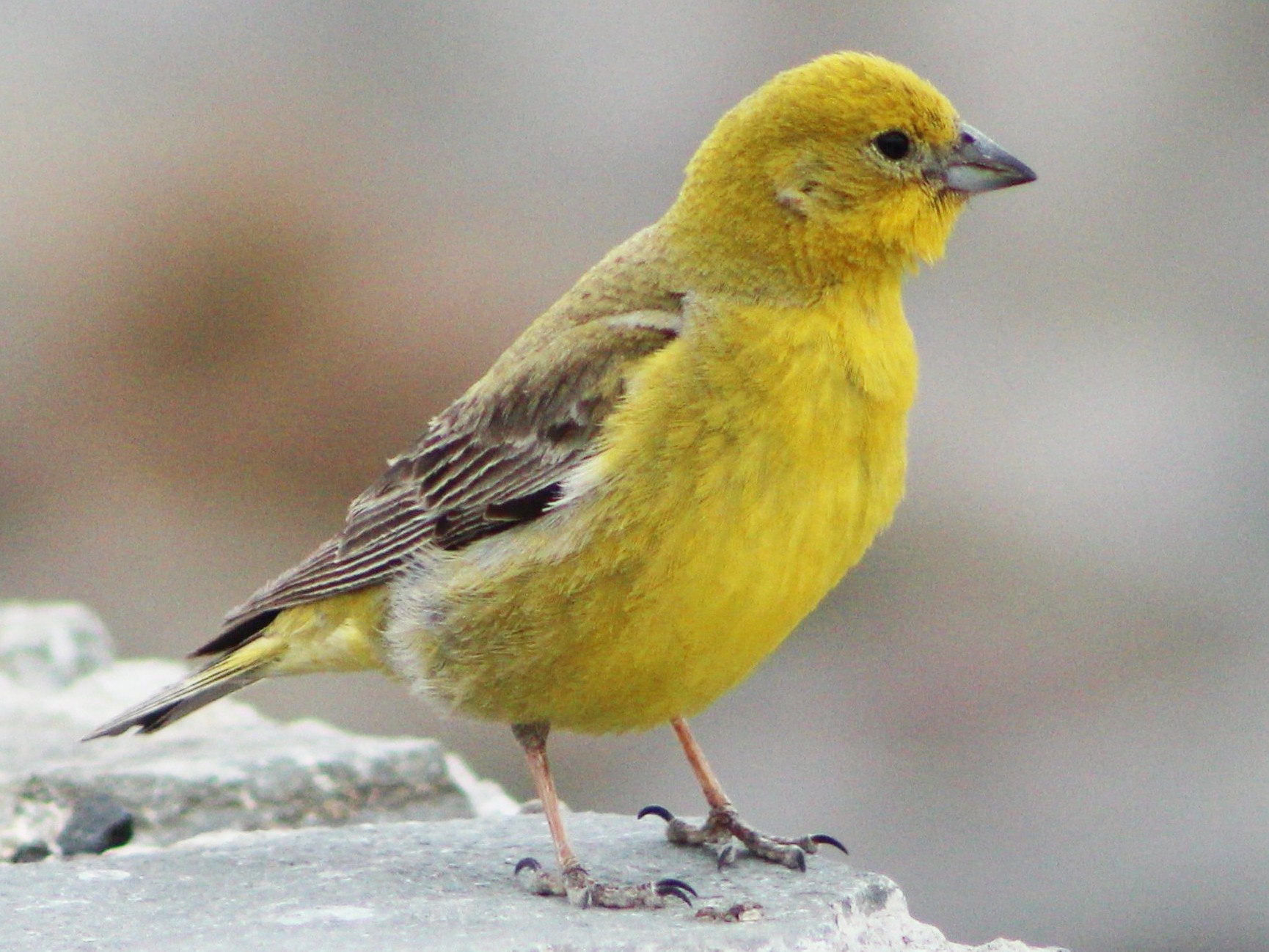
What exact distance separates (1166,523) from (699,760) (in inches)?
184

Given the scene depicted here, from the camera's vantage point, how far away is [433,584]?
509cm

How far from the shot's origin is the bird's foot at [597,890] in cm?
449

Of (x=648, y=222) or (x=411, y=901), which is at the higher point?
(x=648, y=222)

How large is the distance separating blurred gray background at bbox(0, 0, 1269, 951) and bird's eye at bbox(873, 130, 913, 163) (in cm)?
330

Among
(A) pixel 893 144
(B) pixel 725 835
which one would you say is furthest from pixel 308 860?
(A) pixel 893 144

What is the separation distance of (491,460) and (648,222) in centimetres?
546

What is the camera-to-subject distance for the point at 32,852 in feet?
17.0

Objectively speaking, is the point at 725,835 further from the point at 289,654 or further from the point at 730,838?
the point at 289,654

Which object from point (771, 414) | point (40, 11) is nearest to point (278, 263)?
point (40, 11)

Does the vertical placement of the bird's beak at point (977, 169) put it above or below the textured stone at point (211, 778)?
above

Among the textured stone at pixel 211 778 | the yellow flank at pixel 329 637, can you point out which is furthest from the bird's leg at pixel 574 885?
the textured stone at pixel 211 778

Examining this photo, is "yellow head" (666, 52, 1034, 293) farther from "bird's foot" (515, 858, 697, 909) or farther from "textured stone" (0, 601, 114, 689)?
"textured stone" (0, 601, 114, 689)

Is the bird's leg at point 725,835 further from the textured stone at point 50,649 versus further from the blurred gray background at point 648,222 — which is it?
the blurred gray background at point 648,222

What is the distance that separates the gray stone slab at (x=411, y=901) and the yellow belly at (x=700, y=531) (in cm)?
38
